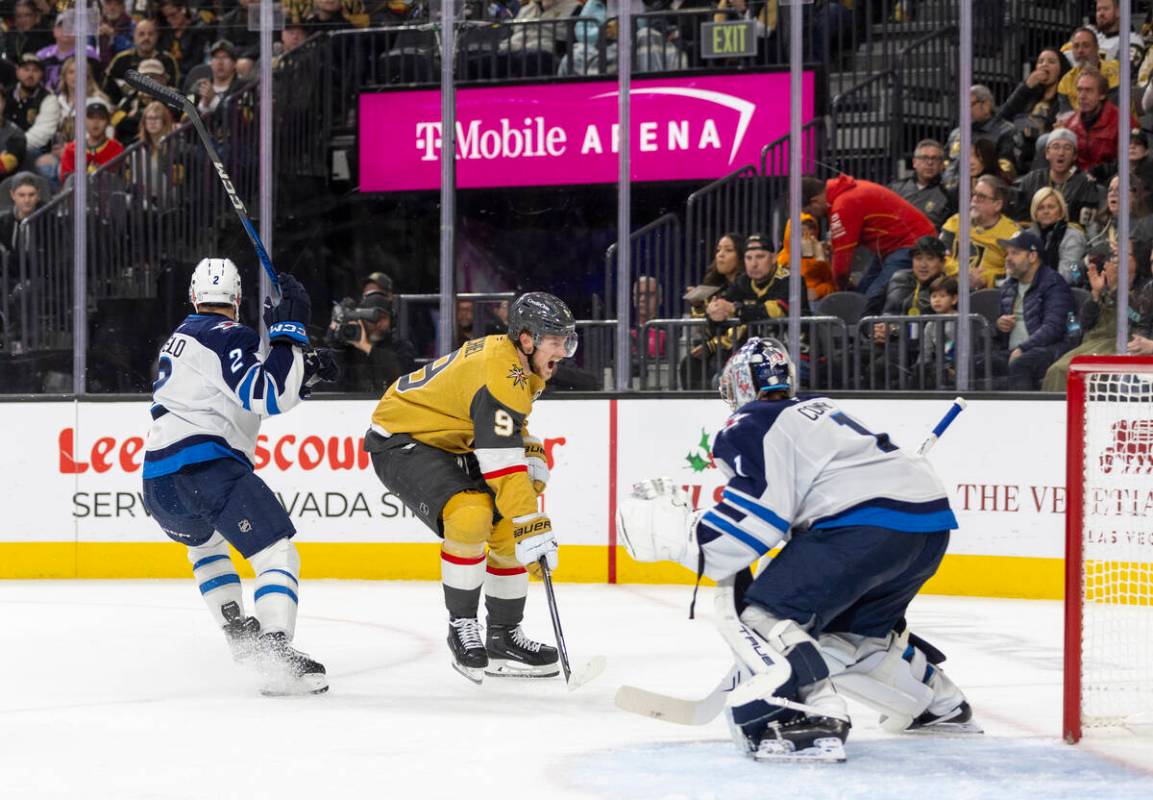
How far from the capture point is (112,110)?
6.86m

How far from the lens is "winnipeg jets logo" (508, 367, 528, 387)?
3.98 metres

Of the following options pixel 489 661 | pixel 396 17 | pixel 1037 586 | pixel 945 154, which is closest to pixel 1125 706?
pixel 489 661

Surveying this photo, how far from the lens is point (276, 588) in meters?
3.95

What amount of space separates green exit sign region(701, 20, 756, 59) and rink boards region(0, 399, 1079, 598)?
4.79ft

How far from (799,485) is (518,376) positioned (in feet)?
3.49

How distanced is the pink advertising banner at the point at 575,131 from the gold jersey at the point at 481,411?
2618 millimetres

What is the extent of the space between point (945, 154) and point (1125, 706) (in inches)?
120

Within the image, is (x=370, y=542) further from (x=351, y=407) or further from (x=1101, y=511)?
(x=1101, y=511)

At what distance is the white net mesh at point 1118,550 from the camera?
3637mm

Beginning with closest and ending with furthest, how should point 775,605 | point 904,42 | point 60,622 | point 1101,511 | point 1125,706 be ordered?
point 775,605 → point 1125,706 → point 1101,511 → point 60,622 → point 904,42

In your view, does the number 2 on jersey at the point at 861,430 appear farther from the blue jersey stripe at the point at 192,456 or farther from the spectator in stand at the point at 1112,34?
the spectator in stand at the point at 1112,34

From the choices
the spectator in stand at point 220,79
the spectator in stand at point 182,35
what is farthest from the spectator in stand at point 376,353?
the spectator in stand at point 182,35

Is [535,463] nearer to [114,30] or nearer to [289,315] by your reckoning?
[289,315]

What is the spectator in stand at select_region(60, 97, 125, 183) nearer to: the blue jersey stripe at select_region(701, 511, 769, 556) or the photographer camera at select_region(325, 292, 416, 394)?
the photographer camera at select_region(325, 292, 416, 394)
